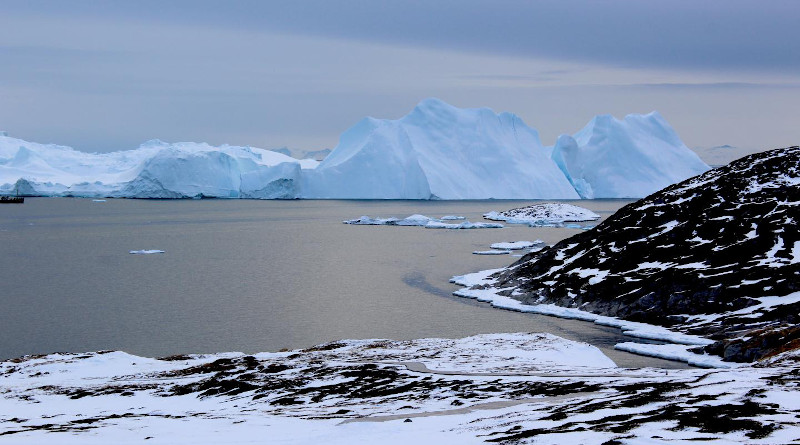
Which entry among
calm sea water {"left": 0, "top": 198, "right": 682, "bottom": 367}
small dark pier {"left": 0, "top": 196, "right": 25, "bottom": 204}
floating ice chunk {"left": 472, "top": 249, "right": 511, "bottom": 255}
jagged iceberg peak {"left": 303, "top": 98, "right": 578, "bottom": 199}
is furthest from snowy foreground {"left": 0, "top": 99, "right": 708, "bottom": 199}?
floating ice chunk {"left": 472, "top": 249, "right": 511, "bottom": 255}

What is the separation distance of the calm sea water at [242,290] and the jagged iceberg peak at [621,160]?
6061 cm

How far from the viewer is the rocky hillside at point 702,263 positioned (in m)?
29.7

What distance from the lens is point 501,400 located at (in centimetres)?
1538

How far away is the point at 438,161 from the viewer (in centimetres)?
13138

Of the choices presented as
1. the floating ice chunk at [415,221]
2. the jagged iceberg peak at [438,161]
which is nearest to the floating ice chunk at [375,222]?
the floating ice chunk at [415,221]

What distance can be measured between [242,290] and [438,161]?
89.8m

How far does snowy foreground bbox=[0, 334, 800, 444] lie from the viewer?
37.3 ft

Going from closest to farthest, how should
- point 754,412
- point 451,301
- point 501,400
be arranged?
point 754,412 < point 501,400 < point 451,301

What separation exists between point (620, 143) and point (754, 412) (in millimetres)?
136208

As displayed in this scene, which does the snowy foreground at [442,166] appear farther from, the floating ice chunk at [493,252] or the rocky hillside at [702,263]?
the rocky hillside at [702,263]

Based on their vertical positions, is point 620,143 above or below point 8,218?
above

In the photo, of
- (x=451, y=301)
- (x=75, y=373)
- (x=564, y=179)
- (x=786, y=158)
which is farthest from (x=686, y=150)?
(x=75, y=373)

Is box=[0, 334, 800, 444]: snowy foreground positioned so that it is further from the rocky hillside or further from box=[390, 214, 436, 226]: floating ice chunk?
box=[390, 214, 436, 226]: floating ice chunk

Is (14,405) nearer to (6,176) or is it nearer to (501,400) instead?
(501,400)
